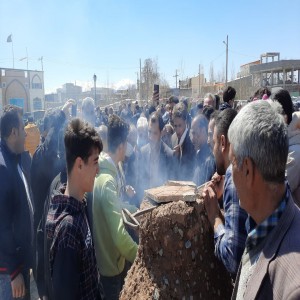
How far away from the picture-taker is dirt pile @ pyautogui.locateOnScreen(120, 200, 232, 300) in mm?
1940

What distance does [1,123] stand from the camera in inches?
127

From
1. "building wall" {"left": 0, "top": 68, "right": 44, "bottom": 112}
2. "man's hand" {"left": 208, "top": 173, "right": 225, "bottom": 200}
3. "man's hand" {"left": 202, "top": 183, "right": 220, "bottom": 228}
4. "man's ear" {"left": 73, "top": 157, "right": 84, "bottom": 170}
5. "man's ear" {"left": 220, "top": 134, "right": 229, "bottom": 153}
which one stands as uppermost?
"building wall" {"left": 0, "top": 68, "right": 44, "bottom": 112}

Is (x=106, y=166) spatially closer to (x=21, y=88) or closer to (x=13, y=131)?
(x=13, y=131)

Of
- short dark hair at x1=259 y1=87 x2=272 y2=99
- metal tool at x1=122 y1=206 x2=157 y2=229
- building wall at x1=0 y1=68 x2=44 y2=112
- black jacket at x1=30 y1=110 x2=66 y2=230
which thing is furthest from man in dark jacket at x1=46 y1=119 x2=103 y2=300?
building wall at x1=0 y1=68 x2=44 y2=112

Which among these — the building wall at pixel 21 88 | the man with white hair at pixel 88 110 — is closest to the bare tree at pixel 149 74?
the building wall at pixel 21 88

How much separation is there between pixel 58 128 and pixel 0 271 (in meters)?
1.48

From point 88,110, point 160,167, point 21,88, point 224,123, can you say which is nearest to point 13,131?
point 224,123

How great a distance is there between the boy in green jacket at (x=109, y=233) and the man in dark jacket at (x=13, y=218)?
741 mm

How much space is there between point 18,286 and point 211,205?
1877 mm

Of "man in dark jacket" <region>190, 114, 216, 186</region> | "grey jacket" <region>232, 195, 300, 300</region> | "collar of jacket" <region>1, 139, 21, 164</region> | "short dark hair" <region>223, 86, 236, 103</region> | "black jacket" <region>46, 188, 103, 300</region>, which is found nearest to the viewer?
"grey jacket" <region>232, 195, 300, 300</region>

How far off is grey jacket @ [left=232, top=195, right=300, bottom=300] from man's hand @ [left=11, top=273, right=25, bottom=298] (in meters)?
2.28

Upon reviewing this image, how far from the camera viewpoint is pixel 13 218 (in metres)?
3.03

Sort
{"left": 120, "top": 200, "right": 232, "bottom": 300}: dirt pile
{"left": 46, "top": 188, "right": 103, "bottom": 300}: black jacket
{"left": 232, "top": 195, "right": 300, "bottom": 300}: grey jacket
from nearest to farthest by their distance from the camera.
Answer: {"left": 232, "top": 195, "right": 300, "bottom": 300}: grey jacket
{"left": 46, "top": 188, "right": 103, "bottom": 300}: black jacket
{"left": 120, "top": 200, "right": 232, "bottom": 300}: dirt pile

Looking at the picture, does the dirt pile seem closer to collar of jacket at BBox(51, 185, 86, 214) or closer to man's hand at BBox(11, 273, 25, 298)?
collar of jacket at BBox(51, 185, 86, 214)
